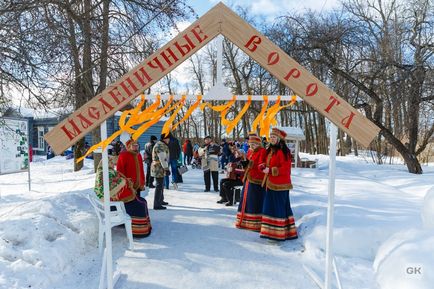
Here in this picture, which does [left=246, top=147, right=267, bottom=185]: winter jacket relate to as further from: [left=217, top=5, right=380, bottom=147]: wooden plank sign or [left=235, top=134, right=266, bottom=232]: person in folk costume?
[left=217, top=5, right=380, bottom=147]: wooden plank sign

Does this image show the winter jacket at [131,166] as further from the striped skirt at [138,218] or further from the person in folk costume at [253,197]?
the person in folk costume at [253,197]

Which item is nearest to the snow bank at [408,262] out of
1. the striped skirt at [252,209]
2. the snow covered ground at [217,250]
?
the snow covered ground at [217,250]

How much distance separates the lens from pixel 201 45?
3.35 meters

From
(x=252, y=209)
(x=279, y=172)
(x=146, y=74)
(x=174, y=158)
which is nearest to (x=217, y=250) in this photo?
(x=252, y=209)

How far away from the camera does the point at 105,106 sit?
3336 mm

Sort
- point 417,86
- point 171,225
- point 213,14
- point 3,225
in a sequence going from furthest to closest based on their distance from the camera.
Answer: point 417,86
point 171,225
point 3,225
point 213,14

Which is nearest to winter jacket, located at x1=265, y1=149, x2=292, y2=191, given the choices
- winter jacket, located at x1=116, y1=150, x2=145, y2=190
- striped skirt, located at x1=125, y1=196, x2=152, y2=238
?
striped skirt, located at x1=125, y1=196, x2=152, y2=238

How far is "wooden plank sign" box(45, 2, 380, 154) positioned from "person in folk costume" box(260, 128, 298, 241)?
228 cm

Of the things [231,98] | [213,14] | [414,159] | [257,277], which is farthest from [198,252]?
[414,159]

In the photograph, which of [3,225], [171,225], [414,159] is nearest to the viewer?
[3,225]

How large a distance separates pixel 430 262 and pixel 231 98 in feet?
8.11

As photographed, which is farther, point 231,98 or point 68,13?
point 68,13

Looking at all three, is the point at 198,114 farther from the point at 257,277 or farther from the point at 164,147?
the point at 257,277

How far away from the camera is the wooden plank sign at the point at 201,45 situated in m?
3.32
